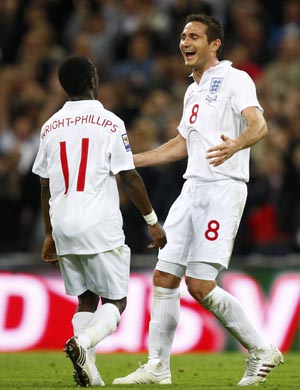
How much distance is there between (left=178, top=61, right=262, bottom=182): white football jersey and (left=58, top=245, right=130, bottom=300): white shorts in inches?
32.9

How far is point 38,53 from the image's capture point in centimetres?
1716

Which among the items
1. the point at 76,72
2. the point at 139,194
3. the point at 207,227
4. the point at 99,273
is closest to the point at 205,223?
the point at 207,227

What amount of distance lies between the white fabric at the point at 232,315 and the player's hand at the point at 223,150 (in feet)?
3.18

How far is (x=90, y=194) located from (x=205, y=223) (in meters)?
0.88

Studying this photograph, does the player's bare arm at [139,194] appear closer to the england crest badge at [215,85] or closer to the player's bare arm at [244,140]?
the player's bare arm at [244,140]

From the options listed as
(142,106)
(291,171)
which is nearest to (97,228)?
(291,171)

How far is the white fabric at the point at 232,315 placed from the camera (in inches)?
331

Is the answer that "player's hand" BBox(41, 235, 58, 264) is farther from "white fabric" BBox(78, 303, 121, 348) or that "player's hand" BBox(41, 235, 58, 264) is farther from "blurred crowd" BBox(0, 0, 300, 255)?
"blurred crowd" BBox(0, 0, 300, 255)

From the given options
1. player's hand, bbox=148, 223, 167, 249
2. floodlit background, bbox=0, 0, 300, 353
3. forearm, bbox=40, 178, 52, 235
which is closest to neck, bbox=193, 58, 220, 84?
player's hand, bbox=148, 223, 167, 249

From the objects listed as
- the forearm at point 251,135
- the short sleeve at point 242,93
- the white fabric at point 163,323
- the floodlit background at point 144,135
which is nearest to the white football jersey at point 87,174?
the white fabric at point 163,323

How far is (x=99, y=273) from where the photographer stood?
8117 millimetres

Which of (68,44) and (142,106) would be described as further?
(68,44)

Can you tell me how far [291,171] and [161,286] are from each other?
5.70 meters

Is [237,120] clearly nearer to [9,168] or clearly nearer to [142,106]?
[9,168]
